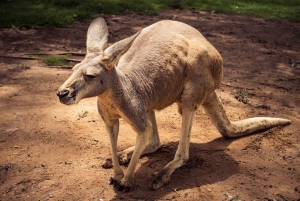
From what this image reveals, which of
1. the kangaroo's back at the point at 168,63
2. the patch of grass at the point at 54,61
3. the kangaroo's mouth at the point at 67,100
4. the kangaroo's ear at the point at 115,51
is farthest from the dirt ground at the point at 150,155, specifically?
the kangaroo's ear at the point at 115,51

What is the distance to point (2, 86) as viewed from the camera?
20.3 ft

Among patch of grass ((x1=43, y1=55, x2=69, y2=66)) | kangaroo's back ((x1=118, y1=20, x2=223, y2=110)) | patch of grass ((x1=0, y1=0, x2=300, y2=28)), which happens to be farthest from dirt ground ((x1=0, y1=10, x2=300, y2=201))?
patch of grass ((x1=0, y1=0, x2=300, y2=28))

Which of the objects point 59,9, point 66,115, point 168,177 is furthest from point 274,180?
point 59,9

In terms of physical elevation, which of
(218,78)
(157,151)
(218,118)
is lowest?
(157,151)

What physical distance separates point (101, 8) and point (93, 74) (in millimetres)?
7584

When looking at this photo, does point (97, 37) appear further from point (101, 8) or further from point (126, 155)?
point (101, 8)

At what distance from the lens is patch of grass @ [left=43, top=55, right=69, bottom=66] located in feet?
23.6

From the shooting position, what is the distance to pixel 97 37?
3717 millimetres

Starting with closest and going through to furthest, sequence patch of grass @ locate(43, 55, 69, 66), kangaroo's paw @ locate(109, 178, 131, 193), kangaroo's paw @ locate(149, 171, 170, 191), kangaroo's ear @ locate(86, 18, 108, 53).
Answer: kangaroo's ear @ locate(86, 18, 108, 53)
kangaroo's paw @ locate(109, 178, 131, 193)
kangaroo's paw @ locate(149, 171, 170, 191)
patch of grass @ locate(43, 55, 69, 66)

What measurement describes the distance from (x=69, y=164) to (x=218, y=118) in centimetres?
180

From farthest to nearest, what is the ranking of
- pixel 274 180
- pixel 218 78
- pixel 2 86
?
1. pixel 2 86
2. pixel 218 78
3. pixel 274 180

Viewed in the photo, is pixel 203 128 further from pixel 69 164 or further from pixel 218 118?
pixel 69 164

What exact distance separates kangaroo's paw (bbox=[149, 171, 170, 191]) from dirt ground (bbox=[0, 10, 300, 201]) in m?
0.06

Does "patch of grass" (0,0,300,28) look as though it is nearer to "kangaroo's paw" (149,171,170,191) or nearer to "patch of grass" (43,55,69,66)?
"patch of grass" (43,55,69,66)
